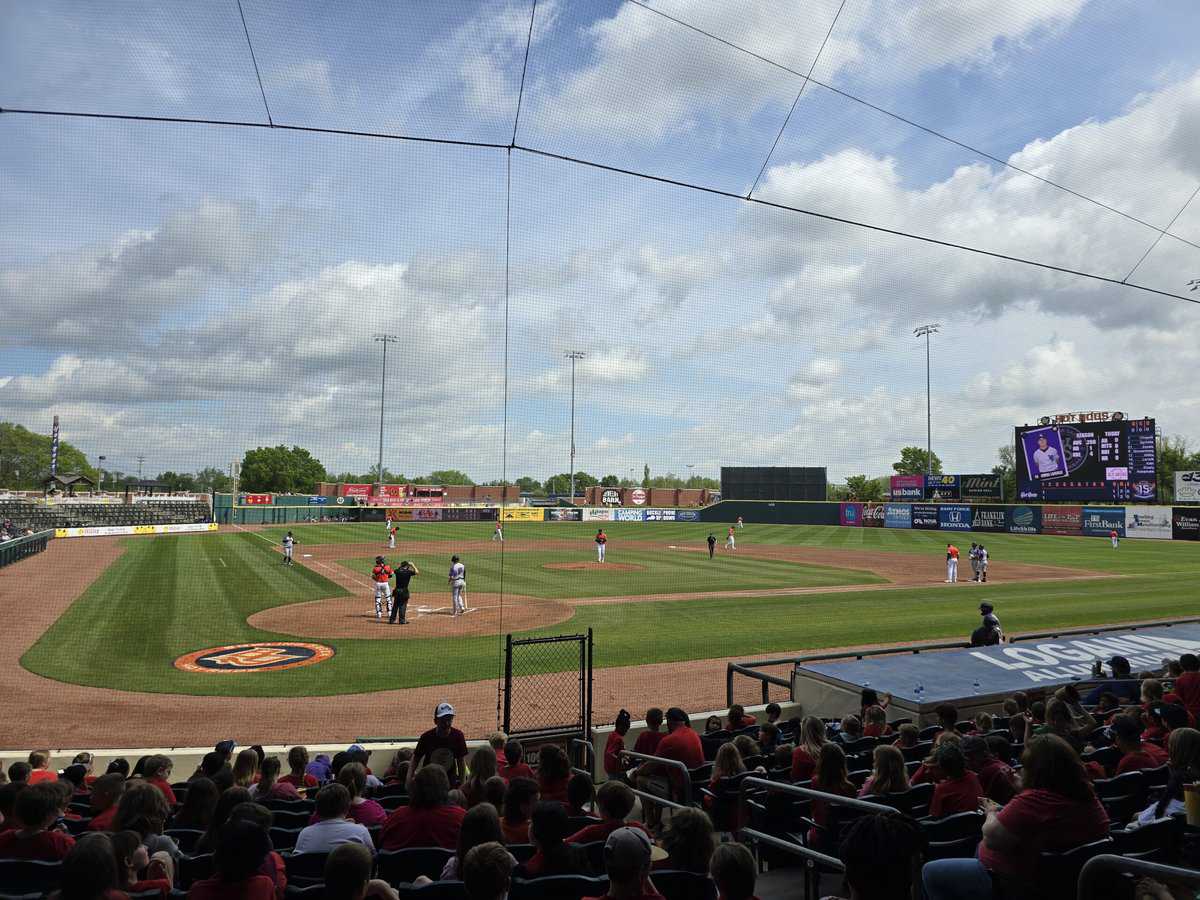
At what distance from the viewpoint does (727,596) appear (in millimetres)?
25875

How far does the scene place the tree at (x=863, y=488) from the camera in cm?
9675

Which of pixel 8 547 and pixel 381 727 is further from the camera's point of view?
pixel 8 547

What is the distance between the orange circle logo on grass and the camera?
1581 cm

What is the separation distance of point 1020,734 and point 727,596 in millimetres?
18841

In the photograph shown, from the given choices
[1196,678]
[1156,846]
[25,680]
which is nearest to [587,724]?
[1156,846]

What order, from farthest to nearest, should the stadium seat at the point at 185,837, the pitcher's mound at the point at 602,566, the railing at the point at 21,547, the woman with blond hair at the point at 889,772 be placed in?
the pitcher's mound at the point at 602,566 < the railing at the point at 21,547 < the woman with blond hair at the point at 889,772 < the stadium seat at the point at 185,837

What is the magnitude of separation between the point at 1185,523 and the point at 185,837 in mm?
58088

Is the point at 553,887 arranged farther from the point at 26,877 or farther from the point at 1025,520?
the point at 1025,520

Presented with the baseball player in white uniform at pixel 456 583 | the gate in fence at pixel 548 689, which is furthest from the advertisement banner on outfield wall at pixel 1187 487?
the baseball player in white uniform at pixel 456 583

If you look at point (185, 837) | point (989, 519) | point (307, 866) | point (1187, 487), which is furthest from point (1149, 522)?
point (185, 837)

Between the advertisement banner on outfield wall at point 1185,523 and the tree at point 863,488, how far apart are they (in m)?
45.4

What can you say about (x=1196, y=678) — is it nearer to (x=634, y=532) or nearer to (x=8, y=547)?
(x=8, y=547)

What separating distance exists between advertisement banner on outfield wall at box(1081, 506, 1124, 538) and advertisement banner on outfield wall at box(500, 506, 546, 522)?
47.4 meters

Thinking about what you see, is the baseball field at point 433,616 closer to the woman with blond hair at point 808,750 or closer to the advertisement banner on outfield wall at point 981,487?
the woman with blond hair at point 808,750
